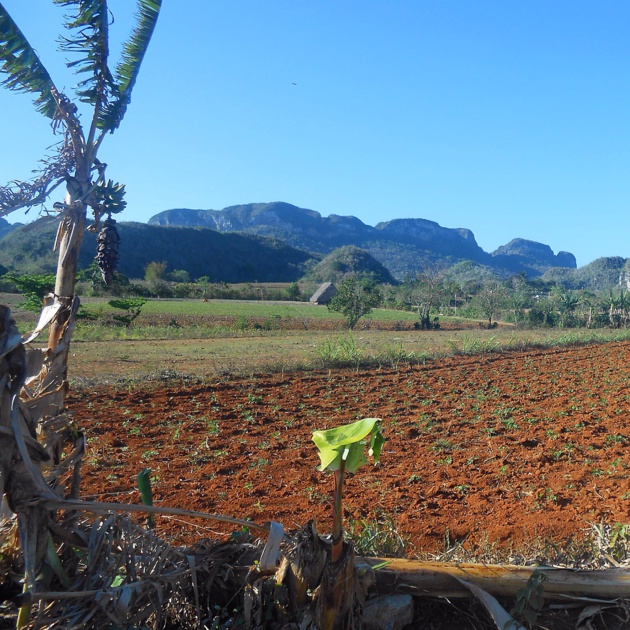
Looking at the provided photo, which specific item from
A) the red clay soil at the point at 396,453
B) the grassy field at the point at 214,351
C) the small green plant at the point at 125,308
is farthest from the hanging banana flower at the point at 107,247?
the small green plant at the point at 125,308

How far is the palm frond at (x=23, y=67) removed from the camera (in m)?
3.46

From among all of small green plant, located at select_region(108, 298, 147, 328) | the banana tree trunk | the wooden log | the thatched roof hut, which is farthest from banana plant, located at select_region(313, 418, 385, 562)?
the thatched roof hut

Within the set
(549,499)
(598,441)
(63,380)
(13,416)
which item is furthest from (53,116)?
(598,441)

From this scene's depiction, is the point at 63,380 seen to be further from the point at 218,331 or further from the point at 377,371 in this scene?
the point at 218,331

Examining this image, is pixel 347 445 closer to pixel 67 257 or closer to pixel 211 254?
pixel 67 257

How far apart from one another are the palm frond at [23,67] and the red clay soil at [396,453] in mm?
2454

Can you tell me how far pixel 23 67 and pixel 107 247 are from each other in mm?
1301

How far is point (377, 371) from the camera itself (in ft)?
43.1

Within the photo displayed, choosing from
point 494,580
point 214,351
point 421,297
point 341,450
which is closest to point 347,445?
point 341,450

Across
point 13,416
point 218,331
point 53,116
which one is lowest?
point 218,331

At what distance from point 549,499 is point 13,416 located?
4.23 meters

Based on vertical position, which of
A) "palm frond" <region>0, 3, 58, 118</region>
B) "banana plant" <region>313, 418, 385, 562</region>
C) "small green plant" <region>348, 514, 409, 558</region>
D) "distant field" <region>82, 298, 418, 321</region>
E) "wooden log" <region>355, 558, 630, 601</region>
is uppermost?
"palm frond" <region>0, 3, 58, 118</region>

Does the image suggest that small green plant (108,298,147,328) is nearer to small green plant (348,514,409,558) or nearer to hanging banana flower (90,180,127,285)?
hanging banana flower (90,180,127,285)

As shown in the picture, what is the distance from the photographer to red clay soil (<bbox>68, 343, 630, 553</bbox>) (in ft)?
14.4
